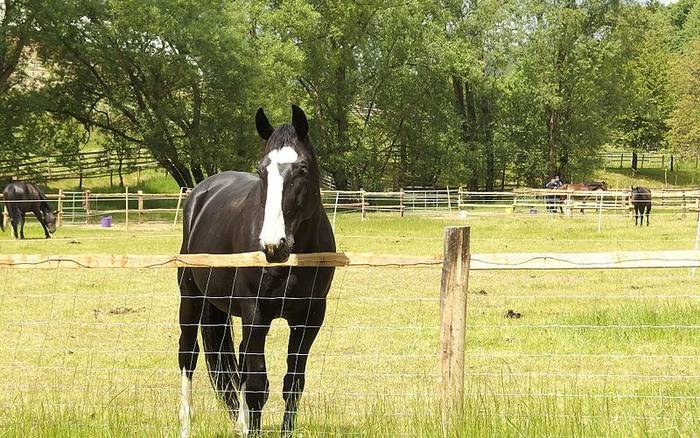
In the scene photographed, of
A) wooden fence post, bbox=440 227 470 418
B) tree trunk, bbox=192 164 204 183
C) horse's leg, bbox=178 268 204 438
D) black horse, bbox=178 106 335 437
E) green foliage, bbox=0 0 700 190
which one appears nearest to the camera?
wooden fence post, bbox=440 227 470 418

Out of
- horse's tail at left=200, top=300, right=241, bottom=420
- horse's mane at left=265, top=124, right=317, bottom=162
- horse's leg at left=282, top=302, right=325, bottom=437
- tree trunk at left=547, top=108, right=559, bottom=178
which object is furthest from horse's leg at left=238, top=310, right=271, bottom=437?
tree trunk at left=547, top=108, right=559, bottom=178

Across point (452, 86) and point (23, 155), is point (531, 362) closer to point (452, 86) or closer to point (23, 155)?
point (23, 155)

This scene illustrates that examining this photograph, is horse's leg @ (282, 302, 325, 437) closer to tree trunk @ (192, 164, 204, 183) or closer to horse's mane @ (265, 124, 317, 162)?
horse's mane @ (265, 124, 317, 162)

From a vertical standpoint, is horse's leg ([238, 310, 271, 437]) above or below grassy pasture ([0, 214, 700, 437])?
above

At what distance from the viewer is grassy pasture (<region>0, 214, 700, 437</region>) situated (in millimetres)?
4875

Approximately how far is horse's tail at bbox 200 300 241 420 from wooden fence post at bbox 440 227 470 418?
6.88 feet

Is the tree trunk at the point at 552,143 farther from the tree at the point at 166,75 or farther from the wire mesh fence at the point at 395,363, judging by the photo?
the wire mesh fence at the point at 395,363

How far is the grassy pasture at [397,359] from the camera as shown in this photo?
488 cm

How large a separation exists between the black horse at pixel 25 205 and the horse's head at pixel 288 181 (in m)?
18.6

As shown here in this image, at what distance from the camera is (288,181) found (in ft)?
15.8

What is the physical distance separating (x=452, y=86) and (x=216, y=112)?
19.8m

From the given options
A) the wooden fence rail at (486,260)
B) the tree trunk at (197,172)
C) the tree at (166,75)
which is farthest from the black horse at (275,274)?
the tree trunk at (197,172)

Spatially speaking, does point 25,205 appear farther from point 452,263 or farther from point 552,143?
point 552,143

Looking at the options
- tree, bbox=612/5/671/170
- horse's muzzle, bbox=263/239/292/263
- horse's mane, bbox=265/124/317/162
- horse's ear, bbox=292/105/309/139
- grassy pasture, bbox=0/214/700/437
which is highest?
tree, bbox=612/5/671/170
